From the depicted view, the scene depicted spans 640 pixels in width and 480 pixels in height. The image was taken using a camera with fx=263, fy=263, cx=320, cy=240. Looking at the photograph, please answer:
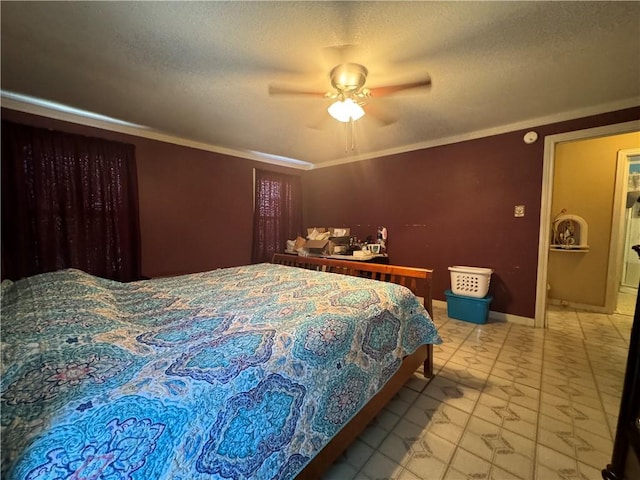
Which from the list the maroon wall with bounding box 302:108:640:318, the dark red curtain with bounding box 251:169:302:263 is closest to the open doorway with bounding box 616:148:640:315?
the maroon wall with bounding box 302:108:640:318

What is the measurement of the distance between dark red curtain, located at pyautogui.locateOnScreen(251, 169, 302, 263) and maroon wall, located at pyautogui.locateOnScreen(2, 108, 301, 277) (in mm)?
131

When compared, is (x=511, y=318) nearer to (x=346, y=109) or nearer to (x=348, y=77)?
(x=346, y=109)

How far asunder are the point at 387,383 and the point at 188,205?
10.3 ft

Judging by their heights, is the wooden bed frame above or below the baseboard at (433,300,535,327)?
above

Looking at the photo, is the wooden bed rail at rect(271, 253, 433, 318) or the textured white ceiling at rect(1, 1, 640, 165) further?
the wooden bed rail at rect(271, 253, 433, 318)

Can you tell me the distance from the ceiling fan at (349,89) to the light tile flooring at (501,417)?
206 centimetres

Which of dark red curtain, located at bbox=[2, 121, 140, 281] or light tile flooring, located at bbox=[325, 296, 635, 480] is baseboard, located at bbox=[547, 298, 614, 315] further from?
dark red curtain, located at bbox=[2, 121, 140, 281]

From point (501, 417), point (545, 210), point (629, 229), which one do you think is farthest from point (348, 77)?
point (629, 229)

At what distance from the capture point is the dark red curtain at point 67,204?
229 centimetres

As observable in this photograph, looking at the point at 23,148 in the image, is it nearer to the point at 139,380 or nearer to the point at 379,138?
the point at 139,380

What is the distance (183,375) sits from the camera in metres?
0.83

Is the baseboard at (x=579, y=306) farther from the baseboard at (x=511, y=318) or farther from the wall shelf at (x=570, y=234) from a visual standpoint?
the baseboard at (x=511, y=318)

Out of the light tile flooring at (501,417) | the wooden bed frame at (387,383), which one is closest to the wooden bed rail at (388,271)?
the wooden bed frame at (387,383)

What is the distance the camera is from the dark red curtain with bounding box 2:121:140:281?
7.52 ft
